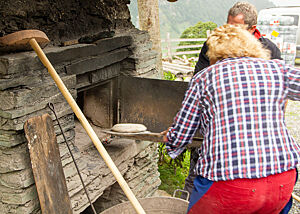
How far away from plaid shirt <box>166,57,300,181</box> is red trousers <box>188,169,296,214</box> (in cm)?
4

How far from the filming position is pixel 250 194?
1.83 meters

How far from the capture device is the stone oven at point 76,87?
2.45 m

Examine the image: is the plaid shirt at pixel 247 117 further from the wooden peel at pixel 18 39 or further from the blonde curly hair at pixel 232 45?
the wooden peel at pixel 18 39

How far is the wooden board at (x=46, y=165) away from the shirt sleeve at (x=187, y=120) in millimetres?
1013

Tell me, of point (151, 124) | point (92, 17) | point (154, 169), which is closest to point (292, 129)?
point (154, 169)

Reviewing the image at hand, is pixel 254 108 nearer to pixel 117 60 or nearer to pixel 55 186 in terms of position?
pixel 55 186

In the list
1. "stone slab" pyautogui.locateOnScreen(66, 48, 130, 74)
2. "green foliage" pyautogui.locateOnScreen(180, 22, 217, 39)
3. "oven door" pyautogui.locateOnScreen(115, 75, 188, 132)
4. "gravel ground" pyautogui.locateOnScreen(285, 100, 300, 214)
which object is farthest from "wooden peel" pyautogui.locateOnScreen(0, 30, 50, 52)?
"green foliage" pyautogui.locateOnScreen(180, 22, 217, 39)

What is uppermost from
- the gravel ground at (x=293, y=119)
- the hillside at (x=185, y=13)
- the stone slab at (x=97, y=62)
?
the hillside at (x=185, y=13)

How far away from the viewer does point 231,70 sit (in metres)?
1.88

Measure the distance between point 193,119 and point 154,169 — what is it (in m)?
2.60

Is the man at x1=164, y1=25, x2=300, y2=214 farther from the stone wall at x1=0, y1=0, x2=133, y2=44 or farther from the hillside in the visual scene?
the hillside

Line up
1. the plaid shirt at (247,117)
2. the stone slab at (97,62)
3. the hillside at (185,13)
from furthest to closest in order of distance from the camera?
the hillside at (185,13) → the stone slab at (97,62) → the plaid shirt at (247,117)

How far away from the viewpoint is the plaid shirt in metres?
1.83

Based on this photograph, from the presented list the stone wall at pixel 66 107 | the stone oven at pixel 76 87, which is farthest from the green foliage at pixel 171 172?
the stone wall at pixel 66 107
